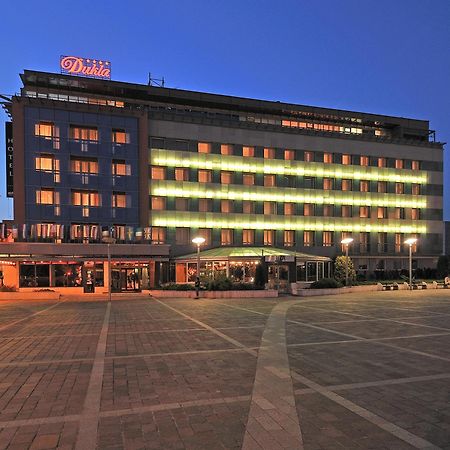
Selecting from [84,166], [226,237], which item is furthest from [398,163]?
[84,166]

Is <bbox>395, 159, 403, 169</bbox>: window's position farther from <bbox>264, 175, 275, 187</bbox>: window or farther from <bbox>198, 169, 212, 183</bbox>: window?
<bbox>198, 169, 212, 183</bbox>: window

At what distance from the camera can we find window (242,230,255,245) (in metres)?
46.0

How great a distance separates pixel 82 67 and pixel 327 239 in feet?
117

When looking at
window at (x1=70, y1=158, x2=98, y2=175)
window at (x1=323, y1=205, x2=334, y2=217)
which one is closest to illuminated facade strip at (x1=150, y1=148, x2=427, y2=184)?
window at (x1=323, y1=205, x2=334, y2=217)

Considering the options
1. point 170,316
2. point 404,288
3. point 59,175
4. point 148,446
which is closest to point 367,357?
point 148,446

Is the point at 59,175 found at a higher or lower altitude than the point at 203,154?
lower

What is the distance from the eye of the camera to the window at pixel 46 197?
38.1 meters

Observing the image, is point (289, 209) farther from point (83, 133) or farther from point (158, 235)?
point (83, 133)

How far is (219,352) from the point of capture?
11.2m

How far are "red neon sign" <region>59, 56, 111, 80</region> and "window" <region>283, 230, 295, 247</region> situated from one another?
28.3m

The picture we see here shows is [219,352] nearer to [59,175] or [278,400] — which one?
[278,400]

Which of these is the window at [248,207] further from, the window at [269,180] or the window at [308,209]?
the window at [308,209]

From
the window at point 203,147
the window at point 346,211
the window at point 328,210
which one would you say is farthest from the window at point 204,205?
the window at point 346,211

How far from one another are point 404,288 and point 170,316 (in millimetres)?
28374
